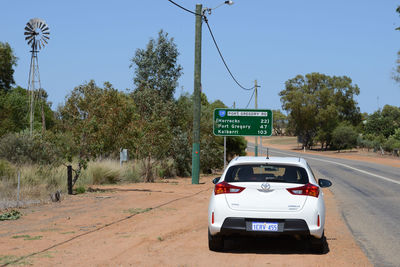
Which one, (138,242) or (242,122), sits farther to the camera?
(242,122)

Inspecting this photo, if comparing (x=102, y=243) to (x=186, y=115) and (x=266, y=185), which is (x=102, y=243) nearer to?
(x=266, y=185)

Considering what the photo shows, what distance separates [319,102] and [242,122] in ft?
205

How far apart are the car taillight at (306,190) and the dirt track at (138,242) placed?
99 cm

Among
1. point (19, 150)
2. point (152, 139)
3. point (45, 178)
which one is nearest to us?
point (45, 178)

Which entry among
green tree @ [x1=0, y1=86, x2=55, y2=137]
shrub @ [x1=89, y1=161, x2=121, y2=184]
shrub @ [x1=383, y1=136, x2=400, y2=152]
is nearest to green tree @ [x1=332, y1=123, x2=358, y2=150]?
shrub @ [x1=383, y1=136, x2=400, y2=152]

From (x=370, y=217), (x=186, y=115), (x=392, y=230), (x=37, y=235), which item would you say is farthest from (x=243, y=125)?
(x=37, y=235)

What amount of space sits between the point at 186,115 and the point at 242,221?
28412 mm

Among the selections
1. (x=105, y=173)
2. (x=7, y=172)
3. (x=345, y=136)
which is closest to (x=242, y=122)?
(x=105, y=173)

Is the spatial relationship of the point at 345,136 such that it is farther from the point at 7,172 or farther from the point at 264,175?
the point at 264,175

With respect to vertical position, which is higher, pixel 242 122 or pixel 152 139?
pixel 242 122

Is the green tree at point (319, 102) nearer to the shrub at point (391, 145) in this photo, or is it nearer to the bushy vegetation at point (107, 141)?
the shrub at point (391, 145)

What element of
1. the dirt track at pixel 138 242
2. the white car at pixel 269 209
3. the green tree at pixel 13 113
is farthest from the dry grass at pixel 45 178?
the green tree at pixel 13 113

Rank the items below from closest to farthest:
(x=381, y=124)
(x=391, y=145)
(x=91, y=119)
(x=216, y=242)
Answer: (x=216, y=242)
(x=91, y=119)
(x=391, y=145)
(x=381, y=124)

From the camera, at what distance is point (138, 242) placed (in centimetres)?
889
